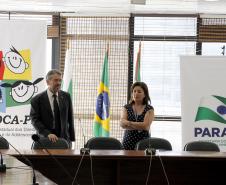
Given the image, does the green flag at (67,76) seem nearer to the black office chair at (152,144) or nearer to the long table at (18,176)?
the black office chair at (152,144)

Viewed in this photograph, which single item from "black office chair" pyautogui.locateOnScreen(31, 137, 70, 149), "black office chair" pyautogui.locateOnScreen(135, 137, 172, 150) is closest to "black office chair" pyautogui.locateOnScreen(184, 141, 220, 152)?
"black office chair" pyautogui.locateOnScreen(135, 137, 172, 150)

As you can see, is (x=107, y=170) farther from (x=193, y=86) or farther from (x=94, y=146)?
(x=193, y=86)

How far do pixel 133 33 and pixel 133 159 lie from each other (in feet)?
12.7

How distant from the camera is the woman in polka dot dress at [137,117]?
239 inches

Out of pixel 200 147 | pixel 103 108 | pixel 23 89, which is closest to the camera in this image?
pixel 200 147

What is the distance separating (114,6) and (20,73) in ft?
5.92

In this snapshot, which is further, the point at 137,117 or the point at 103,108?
the point at 103,108

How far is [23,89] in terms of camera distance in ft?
26.3

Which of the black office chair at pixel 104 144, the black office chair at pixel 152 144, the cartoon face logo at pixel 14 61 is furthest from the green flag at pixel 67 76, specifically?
the black office chair at pixel 152 144

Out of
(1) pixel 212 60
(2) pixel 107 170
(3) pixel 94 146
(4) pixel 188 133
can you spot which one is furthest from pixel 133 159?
(1) pixel 212 60

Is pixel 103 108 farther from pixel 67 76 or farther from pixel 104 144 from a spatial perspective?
pixel 104 144

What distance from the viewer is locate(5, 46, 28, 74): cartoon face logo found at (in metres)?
8.06

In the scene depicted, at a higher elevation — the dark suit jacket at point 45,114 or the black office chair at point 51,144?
the dark suit jacket at point 45,114

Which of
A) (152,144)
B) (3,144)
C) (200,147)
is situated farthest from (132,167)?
(3,144)
